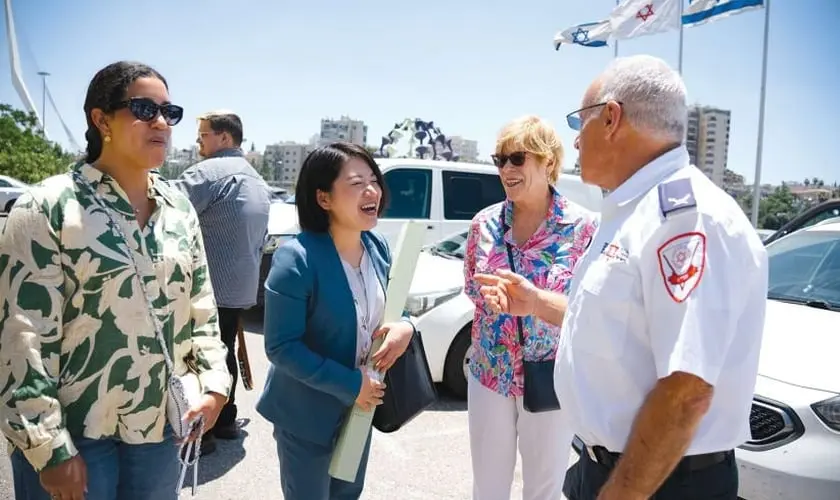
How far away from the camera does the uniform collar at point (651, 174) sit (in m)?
1.49

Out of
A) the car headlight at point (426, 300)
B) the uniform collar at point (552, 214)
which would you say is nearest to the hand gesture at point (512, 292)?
the uniform collar at point (552, 214)

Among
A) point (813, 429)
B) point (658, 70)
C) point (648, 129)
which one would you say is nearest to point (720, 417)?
point (648, 129)

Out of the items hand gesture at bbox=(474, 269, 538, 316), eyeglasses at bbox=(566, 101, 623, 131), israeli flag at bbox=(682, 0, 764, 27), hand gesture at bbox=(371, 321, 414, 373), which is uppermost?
israeli flag at bbox=(682, 0, 764, 27)

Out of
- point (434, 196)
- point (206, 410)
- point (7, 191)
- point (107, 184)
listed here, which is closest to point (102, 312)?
point (107, 184)

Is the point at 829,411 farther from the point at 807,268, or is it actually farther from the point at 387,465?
the point at 387,465

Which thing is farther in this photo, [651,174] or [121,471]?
[121,471]

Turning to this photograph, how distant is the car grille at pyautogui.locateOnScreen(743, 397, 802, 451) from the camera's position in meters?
2.69

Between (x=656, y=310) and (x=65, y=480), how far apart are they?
166 cm

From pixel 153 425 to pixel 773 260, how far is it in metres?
4.41

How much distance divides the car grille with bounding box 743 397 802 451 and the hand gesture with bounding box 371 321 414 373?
1767 millimetres

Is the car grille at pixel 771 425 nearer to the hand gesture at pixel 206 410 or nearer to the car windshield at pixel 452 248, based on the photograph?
the hand gesture at pixel 206 410

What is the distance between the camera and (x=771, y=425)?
2748mm

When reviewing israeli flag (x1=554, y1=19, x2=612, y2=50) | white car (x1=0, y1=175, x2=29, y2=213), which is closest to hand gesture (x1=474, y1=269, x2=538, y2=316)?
israeli flag (x1=554, y1=19, x2=612, y2=50)

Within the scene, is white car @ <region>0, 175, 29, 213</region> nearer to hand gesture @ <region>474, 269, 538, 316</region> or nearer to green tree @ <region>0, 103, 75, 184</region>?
green tree @ <region>0, 103, 75, 184</region>
